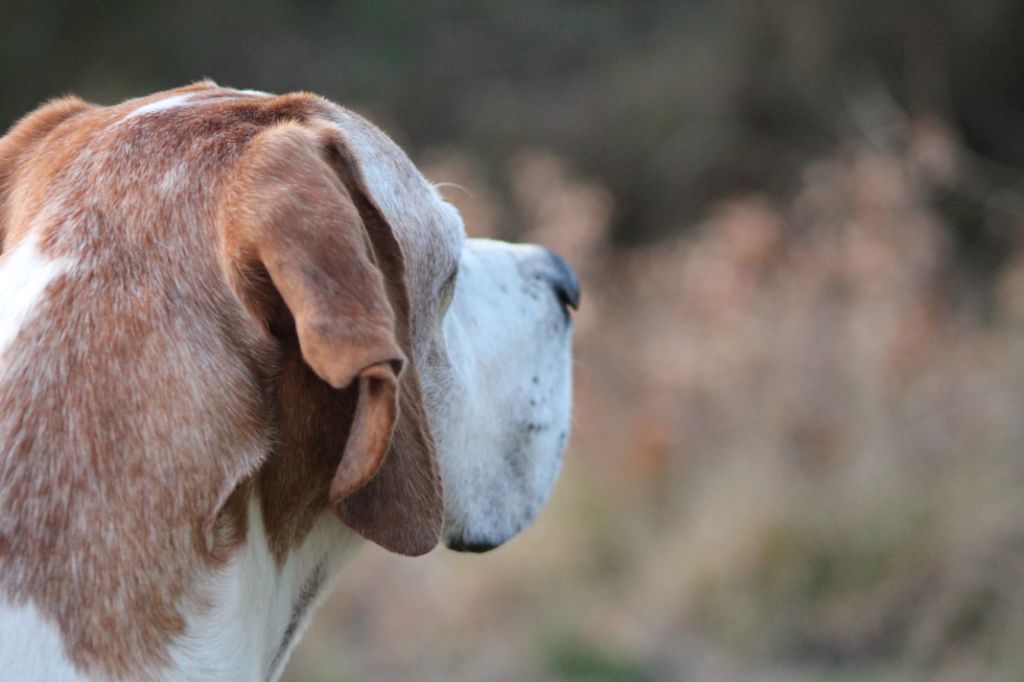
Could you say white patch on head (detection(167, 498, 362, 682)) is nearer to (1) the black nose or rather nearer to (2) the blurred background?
(1) the black nose

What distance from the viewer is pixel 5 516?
150 cm

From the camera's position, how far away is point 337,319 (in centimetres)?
145

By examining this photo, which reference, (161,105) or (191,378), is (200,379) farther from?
(161,105)

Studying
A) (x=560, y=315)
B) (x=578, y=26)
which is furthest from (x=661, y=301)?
(x=578, y=26)

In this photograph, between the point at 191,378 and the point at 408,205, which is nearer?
the point at 191,378

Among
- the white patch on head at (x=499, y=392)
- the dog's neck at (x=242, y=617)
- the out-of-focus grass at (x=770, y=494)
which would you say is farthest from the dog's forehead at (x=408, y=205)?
the out-of-focus grass at (x=770, y=494)

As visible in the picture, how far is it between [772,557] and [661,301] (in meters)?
1.75

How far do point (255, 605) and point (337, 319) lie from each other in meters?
0.50

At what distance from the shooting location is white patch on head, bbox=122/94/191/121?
185 cm

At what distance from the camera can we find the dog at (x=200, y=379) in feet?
4.91

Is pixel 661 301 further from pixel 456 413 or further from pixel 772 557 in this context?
pixel 456 413

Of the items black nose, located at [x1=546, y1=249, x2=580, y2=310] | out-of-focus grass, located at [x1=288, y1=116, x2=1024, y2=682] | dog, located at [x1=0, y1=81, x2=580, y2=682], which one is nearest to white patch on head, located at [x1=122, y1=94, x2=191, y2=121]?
dog, located at [x1=0, y1=81, x2=580, y2=682]

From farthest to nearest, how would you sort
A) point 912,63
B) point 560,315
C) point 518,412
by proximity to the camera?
point 912,63
point 560,315
point 518,412

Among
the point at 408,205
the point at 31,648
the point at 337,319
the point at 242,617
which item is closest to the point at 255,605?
the point at 242,617
